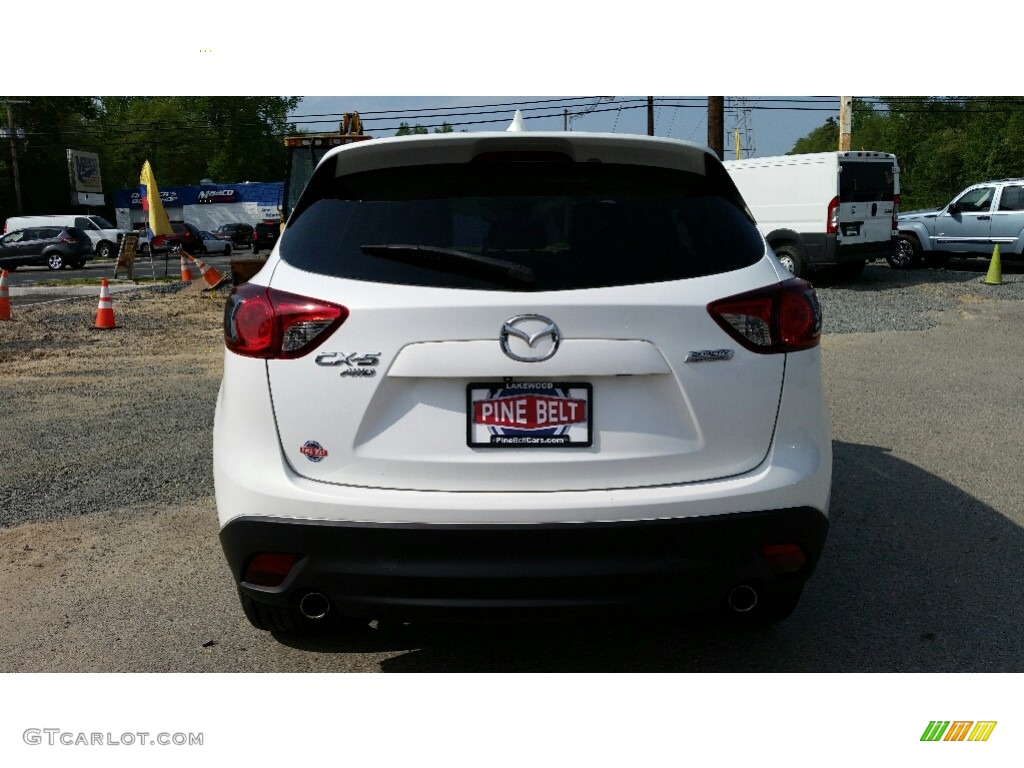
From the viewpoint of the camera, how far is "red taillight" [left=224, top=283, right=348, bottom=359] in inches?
101

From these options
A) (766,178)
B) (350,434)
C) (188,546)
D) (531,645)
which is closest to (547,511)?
(350,434)

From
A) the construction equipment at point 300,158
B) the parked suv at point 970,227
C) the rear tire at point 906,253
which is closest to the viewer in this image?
the construction equipment at point 300,158

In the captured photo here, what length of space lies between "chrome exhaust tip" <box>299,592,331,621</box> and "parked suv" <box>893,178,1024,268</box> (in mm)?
20209

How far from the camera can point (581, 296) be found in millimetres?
2518

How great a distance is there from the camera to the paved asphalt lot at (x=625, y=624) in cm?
324

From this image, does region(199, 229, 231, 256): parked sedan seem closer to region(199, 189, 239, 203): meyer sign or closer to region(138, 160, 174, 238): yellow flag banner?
region(199, 189, 239, 203): meyer sign

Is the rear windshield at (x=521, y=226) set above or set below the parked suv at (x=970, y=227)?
above

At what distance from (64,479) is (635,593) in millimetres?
4349

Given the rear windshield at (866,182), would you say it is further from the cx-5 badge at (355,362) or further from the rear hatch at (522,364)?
the cx-5 badge at (355,362)

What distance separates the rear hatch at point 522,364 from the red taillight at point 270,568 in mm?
256

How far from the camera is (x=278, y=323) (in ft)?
8.55

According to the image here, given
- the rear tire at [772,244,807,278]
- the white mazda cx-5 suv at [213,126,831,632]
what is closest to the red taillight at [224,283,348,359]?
the white mazda cx-5 suv at [213,126,831,632]

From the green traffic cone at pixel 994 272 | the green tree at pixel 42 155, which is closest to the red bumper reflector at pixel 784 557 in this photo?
the green traffic cone at pixel 994 272

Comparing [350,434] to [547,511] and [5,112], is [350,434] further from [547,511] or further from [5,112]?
[5,112]
